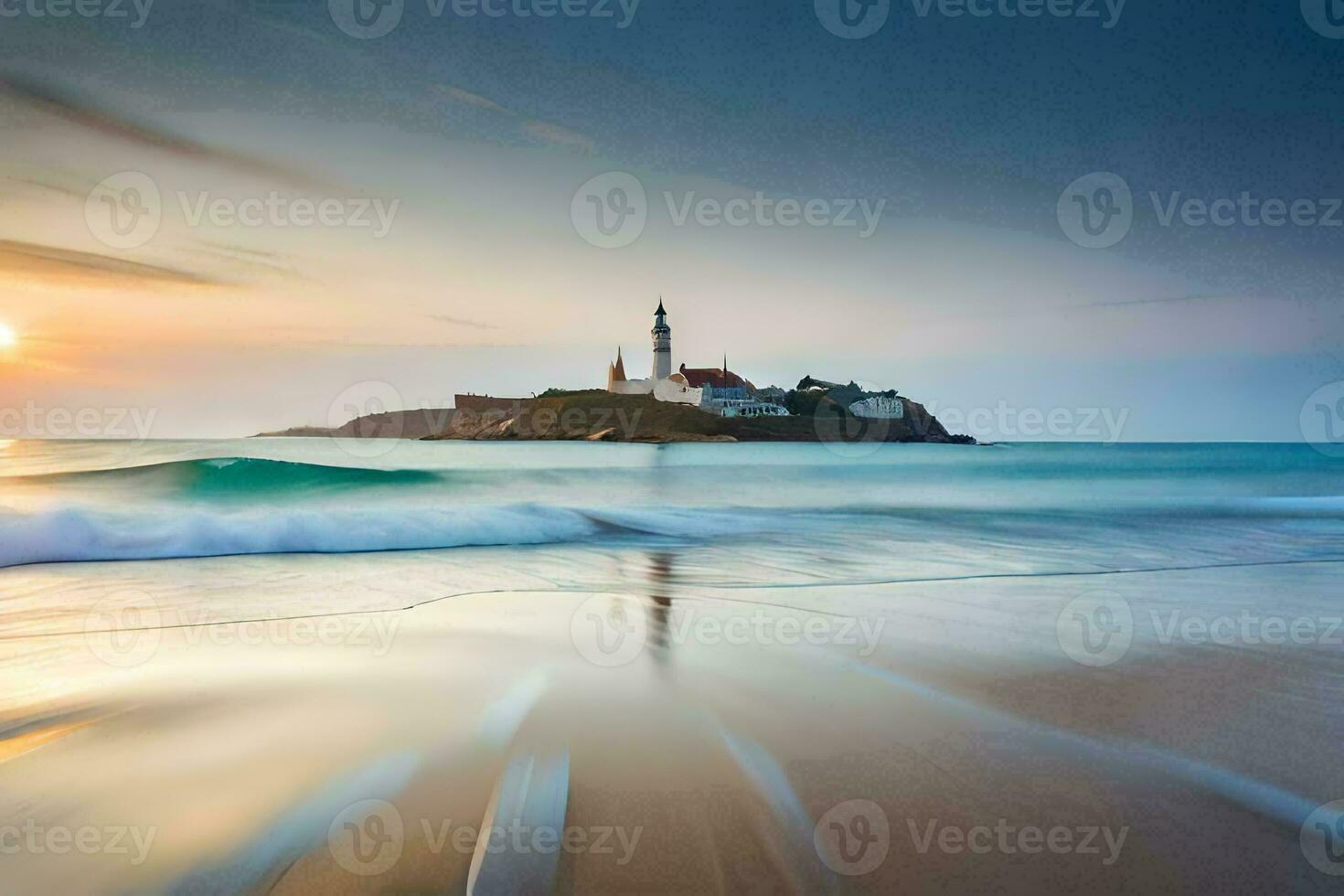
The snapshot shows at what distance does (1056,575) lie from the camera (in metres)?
8.87

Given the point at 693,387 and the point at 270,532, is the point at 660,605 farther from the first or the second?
the point at 693,387

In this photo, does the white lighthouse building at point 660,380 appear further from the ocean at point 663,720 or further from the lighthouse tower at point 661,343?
the ocean at point 663,720

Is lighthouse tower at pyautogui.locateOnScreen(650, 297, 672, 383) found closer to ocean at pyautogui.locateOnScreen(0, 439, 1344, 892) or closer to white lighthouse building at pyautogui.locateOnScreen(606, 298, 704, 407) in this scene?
white lighthouse building at pyautogui.locateOnScreen(606, 298, 704, 407)

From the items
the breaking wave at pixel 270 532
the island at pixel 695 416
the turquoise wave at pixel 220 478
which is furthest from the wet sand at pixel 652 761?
the island at pixel 695 416

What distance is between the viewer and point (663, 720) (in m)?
3.60

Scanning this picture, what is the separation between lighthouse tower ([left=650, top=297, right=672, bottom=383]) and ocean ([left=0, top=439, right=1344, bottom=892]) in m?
104

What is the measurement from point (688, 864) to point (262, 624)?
16.3ft

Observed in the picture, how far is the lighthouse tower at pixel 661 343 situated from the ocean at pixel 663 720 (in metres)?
104

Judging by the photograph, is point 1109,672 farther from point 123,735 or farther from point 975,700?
point 123,735

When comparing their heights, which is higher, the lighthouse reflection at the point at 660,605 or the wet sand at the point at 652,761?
the wet sand at the point at 652,761

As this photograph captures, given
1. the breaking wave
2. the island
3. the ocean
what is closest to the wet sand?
the ocean

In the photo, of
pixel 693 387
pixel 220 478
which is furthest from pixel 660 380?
pixel 220 478

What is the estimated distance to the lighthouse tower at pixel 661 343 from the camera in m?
113

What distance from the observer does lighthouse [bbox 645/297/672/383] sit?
113125 mm
